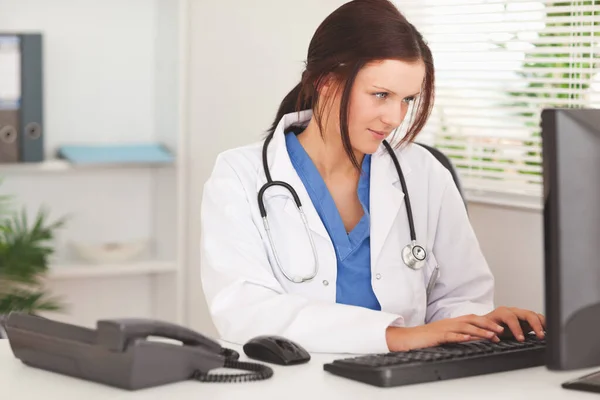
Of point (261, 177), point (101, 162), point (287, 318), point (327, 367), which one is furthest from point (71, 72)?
point (327, 367)

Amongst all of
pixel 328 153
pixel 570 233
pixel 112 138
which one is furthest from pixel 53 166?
pixel 570 233

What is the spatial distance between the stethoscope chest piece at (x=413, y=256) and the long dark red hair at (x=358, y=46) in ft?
0.73

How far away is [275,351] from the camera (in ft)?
4.91

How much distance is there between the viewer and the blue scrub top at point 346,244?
6.55 feet

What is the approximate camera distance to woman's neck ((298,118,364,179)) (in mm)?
2109

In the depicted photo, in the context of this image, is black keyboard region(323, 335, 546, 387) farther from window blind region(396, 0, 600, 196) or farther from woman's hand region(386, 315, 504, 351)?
window blind region(396, 0, 600, 196)

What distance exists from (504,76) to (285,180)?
0.96m

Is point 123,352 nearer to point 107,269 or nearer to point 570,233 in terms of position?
point 570,233

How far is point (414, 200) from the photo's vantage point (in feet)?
7.09

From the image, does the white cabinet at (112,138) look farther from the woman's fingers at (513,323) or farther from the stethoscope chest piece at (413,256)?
the woman's fingers at (513,323)

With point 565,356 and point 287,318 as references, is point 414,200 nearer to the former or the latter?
point 287,318

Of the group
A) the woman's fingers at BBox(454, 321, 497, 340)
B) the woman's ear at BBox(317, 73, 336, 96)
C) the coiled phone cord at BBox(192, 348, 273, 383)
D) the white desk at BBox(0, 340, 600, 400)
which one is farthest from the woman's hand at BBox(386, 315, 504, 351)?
the woman's ear at BBox(317, 73, 336, 96)

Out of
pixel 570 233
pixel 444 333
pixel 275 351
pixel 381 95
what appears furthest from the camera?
pixel 381 95

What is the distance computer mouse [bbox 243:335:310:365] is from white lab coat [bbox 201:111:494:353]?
0.51 ft
